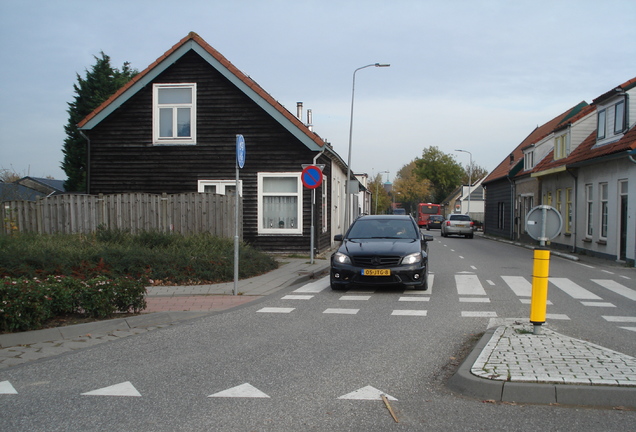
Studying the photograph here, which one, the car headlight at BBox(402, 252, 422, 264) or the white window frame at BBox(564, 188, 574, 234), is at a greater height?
the white window frame at BBox(564, 188, 574, 234)

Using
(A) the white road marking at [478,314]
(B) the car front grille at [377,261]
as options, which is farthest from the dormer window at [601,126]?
(A) the white road marking at [478,314]

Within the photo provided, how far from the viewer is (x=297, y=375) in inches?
223

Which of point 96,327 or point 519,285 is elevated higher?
point 96,327

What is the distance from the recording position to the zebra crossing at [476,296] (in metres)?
9.22

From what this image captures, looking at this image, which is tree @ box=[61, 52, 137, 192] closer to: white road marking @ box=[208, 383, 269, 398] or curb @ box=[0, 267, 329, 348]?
curb @ box=[0, 267, 329, 348]

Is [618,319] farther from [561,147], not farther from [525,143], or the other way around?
[525,143]

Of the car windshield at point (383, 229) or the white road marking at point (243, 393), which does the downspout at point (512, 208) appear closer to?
the car windshield at point (383, 229)

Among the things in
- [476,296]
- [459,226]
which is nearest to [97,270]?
[476,296]

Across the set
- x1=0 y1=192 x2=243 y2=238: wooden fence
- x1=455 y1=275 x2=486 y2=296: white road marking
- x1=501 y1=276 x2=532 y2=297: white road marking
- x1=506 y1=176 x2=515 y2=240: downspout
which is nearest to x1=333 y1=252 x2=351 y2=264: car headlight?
x1=455 y1=275 x2=486 y2=296: white road marking

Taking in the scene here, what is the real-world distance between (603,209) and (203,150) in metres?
15.3

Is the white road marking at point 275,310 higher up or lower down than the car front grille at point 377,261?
lower down

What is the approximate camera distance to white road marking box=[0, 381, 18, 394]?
16.9 feet

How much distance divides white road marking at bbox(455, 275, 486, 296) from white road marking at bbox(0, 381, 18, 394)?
8.41 metres

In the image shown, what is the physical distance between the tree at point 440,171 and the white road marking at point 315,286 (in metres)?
91.6
